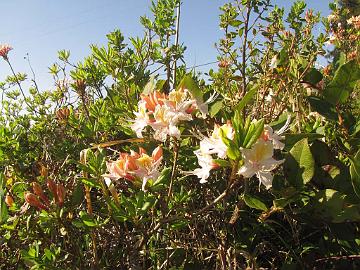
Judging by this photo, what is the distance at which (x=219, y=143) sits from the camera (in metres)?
0.99

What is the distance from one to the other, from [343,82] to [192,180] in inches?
27.5

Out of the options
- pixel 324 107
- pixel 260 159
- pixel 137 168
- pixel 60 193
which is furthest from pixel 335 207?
pixel 60 193

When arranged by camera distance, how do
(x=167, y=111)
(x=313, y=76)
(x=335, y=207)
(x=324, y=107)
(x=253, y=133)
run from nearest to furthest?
(x=253, y=133) → (x=335, y=207) → (x=167, y=111) → (x=324, y=107) → (x=313, y=76)

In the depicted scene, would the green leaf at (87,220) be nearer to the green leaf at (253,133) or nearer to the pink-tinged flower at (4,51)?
the green leaf at (253,133)

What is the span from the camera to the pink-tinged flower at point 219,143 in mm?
954

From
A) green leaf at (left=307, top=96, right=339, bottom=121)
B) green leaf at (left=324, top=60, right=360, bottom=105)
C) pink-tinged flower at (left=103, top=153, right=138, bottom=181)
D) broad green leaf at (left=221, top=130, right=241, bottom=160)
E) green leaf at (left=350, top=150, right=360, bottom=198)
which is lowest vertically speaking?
green leaf at (left=350, top=150, right=360, bottom=198)

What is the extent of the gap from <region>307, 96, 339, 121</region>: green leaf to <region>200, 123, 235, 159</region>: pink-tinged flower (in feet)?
1.58

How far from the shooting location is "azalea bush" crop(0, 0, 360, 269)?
104 cm

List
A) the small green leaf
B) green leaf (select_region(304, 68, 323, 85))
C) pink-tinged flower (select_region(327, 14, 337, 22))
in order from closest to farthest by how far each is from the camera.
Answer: the small green leaf, green leaf (select_region(304, 68, 323, 85)), pink-tinged flower (select_region(327, 14, 337, 22))

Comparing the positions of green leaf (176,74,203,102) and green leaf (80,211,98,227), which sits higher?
green leaf (176,74,203,102)

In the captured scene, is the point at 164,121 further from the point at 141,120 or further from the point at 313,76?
the point at 313,76

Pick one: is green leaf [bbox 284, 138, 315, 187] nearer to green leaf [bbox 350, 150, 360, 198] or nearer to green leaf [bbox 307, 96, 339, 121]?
green leaf [bbox 350, 150, 360, 198]

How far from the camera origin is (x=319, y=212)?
1.06 m

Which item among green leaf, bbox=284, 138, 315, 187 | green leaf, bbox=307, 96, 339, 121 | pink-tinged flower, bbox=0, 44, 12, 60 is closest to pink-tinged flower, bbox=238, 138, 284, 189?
green leaf, bbox=284, 138, 315, 187
